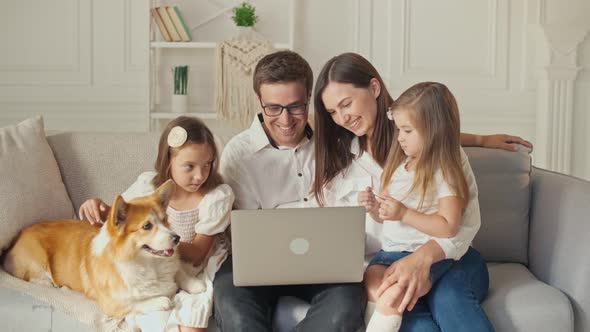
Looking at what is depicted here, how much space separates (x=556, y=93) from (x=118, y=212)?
2.87 meters

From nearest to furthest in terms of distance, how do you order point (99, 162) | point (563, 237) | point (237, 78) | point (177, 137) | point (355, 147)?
point (177, 137)
point (563, 237)
point (355, 147)
point (99, 162)
point (237, 78)

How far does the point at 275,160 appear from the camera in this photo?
232 centimetres

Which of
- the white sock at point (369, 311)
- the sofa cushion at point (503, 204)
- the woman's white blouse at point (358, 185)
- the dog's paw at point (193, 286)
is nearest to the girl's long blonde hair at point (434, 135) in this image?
the woman's white blouse at point (358, 185)

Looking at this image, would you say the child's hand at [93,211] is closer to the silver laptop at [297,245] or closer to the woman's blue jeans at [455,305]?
the silver laptop at [297,245]

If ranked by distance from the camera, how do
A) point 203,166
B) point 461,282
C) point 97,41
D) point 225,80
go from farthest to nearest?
point 97,41 → point 225,80 → point 203,166 → point 461,282

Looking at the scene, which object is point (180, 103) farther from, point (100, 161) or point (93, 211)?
point (93, 211)

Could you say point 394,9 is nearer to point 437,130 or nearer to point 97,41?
point 97,41

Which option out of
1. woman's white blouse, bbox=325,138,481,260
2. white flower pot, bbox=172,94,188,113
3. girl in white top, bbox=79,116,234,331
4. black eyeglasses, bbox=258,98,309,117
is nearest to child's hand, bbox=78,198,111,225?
girl in white top, bbox=79,116,234,331

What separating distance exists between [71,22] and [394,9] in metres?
1.77

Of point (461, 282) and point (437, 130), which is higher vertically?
point (437, 130)

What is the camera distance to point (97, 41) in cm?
408

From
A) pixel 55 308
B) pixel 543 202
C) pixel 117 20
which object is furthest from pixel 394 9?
pixel 55 308

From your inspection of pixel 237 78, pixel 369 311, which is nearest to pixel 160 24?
pixel 237 78

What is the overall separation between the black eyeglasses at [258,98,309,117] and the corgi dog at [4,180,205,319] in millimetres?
413
